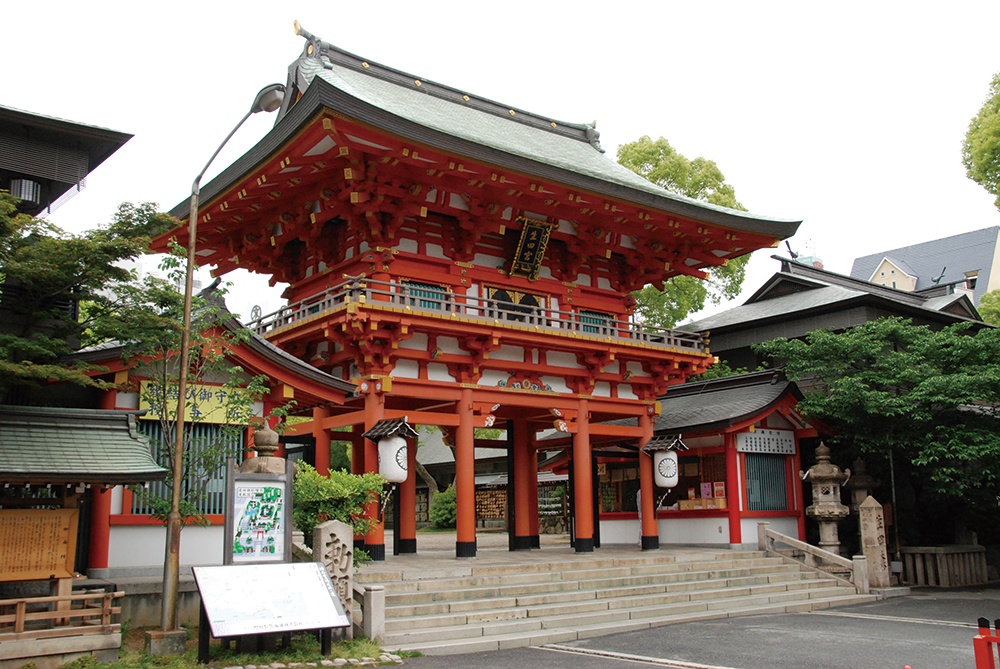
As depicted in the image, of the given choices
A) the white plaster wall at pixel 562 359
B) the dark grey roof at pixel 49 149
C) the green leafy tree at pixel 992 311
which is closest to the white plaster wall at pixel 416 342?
the white plaster wall at pixel 562 359

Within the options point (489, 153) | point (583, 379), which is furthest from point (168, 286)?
point (583, 379)

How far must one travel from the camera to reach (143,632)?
10562mm

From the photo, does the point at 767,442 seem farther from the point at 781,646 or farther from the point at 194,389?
the point at 194,389

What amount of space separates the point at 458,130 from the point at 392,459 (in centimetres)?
781

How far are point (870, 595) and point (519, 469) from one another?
8596 millimetres

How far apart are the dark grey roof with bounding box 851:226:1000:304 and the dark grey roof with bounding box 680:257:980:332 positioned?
1137 inches

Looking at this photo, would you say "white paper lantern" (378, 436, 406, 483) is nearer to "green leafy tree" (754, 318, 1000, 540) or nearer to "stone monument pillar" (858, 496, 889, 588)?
"stone monument pillar" (858, 496, 889, 588)

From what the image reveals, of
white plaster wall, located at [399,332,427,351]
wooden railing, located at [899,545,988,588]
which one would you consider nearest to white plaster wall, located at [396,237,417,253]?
white plaster wall, located at [399,332,427,351]

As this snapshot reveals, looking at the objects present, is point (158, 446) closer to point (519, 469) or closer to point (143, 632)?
point (143, 632)

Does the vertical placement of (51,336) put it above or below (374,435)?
above

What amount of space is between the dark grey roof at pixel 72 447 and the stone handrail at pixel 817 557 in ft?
46.0

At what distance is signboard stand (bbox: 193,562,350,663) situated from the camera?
924cm

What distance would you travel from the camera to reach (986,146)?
23.1 meters

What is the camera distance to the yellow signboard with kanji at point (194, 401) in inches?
434
